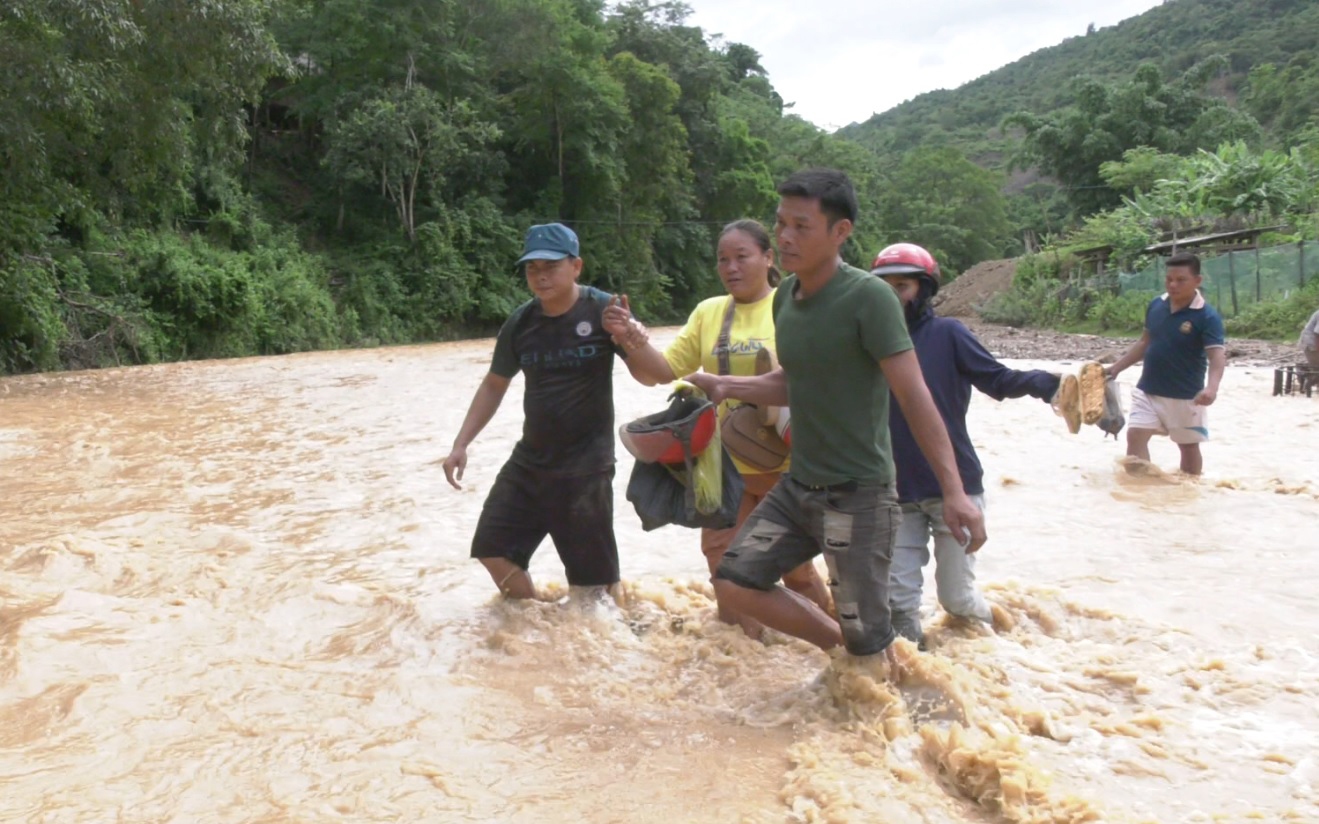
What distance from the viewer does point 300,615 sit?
5.44 m

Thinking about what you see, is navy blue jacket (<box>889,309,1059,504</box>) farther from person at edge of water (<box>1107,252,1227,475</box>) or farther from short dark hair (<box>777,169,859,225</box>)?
person at edge of water (<box>1107,252,1227,475</box>)

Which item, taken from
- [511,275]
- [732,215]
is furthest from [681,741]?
[732,215]

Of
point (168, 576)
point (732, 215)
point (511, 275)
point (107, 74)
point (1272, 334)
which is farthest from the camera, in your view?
point (732, 215)

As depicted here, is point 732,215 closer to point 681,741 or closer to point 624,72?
point 624,72

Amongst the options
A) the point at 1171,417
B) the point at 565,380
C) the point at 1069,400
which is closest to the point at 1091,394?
the point at 1069,400

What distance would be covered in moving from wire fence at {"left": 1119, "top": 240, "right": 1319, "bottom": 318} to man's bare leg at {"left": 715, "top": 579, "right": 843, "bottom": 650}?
22.9 meters

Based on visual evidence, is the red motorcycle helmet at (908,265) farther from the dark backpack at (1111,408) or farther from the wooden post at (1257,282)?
the wooden post at (1257,282)

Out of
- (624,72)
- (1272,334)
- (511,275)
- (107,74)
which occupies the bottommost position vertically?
(1272,334)

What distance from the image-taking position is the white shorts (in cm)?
764

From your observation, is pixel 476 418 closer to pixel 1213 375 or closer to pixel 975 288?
pixel 1213 375

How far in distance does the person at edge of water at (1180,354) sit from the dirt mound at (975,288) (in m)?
31.1

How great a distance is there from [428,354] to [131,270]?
7.15m

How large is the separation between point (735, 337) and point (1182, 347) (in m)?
4.46

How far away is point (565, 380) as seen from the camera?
4.70 m
